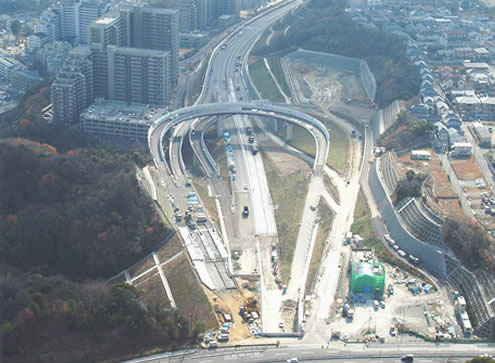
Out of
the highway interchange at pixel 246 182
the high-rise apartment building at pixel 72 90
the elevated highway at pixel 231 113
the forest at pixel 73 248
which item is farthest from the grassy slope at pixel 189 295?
the high-rise apartment building at pixel 72 90

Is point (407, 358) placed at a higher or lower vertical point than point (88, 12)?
lower

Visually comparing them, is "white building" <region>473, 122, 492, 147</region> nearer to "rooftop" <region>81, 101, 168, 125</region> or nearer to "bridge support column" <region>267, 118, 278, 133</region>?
"bridge support column" <region>267, 118, 278, 133</region>

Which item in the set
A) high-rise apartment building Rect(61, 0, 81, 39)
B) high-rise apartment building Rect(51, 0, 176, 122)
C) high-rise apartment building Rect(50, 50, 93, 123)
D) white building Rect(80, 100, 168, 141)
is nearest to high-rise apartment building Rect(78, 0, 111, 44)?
high-rise apartment building Rect(61, 0, 81, 39)

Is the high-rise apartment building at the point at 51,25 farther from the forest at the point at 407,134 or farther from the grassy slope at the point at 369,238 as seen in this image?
the grassy slope at the point at 369,238

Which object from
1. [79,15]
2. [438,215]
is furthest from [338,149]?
[79,15]

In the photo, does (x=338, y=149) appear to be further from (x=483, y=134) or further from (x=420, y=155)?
(x=483, y=134)
